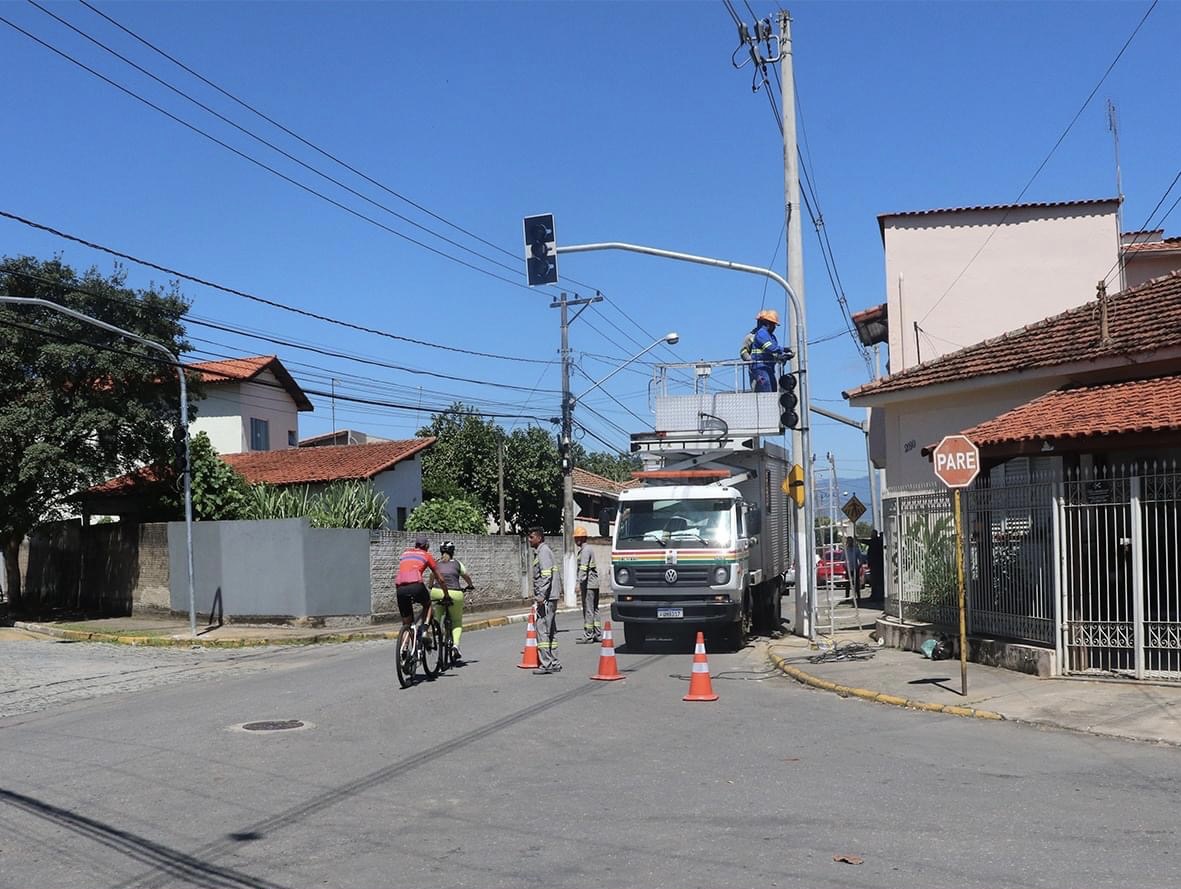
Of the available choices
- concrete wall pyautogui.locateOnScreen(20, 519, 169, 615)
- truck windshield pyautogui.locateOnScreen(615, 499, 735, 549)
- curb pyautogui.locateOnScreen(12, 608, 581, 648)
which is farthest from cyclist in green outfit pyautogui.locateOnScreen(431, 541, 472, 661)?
concrete wall pyautogui.locateOnScreen(20, 519, 169, 615)

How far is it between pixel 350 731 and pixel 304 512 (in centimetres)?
1847

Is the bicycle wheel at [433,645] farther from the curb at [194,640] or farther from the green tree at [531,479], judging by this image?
the green tree at [531,479]

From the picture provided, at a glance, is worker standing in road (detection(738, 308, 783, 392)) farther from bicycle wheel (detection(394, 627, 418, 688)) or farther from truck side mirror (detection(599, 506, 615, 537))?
bicycle wheel (detection(394, 627, 418, 688))

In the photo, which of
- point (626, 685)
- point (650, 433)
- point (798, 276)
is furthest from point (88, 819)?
point (798, 276)

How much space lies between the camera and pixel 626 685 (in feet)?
47.4

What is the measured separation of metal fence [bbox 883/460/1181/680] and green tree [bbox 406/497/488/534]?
2072 cm

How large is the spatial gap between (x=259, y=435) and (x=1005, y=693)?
39.0 metres

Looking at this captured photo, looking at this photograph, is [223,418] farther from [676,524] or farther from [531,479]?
[676,524]

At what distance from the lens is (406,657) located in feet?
46.6

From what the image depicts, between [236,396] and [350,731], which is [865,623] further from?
[236,396]

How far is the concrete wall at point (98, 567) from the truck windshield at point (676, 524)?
15.6 metres

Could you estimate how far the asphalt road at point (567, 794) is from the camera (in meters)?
6.42

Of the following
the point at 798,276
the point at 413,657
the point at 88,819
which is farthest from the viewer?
the point at 798,276

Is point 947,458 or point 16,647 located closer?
point 947,458
